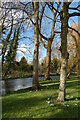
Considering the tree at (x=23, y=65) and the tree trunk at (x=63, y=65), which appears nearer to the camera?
the tree trunk at (x=63, y=65)

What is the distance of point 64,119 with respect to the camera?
3172 millimetres

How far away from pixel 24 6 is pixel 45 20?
5940 mm

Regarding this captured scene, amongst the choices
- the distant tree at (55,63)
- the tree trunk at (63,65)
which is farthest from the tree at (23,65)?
the tree trunk at (63,65)

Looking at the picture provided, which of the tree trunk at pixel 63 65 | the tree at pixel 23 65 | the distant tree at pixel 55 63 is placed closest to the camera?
the tree trunk at pixel 63 65

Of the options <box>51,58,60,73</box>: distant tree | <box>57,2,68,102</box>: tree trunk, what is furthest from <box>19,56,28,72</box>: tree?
<box>57,2,68,102</box>: tree trunk

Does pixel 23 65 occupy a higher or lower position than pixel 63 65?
higher

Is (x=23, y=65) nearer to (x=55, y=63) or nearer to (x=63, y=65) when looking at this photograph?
(x=55, y=63)

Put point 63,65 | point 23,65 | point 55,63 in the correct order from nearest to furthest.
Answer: point 63,65
point 23,65
point 55,63

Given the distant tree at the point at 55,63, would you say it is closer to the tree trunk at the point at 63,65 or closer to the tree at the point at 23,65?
the tree at the point at 23,65

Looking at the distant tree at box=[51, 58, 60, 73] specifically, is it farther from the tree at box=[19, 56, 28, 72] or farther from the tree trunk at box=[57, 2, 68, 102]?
the tree trunk at box=[57, 2, 68, 102]

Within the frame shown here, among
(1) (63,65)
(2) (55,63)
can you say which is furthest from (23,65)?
(1) (63,65)

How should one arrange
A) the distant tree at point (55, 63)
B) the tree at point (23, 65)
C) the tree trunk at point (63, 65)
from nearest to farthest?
1. the tree trunk at point (63, 65)
2. the tree at point (23, 65)
3. the distant tree at point (55, 63)

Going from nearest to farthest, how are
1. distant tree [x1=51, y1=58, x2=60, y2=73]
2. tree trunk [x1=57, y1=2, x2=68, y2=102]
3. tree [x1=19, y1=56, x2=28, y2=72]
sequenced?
tree trunk [x1=57, y1=2, x2=68, y2=102]
tree [x1=19, y1=56, x2=28, y2=72]
distant tree [x1=51, y1=58, x2=60, y2=73]

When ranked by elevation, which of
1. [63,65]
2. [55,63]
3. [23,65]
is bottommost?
[63,65]
